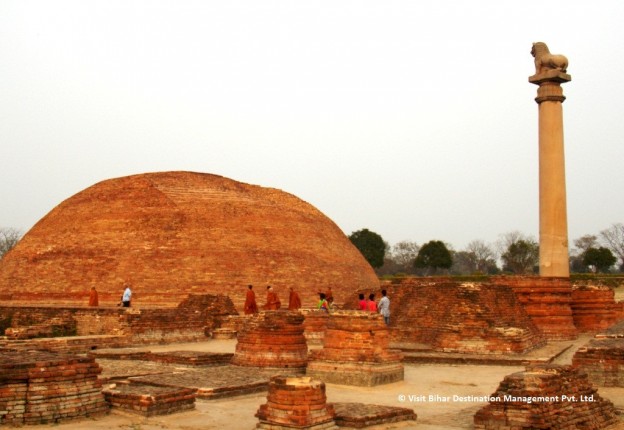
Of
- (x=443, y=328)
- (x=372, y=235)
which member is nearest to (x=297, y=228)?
(x=443, y=328)

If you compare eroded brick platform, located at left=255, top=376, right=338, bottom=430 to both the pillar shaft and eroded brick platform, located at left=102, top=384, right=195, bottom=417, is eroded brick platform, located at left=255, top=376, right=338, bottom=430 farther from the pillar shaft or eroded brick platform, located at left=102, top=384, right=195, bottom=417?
the pillar shaft

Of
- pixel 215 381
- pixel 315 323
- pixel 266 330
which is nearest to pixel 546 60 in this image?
pixel 315 323

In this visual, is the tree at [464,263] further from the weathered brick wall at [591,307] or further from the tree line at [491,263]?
the weathered brick wall at [591,307]

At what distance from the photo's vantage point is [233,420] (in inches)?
239

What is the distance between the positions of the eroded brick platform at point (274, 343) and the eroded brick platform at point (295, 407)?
→ 153 inches

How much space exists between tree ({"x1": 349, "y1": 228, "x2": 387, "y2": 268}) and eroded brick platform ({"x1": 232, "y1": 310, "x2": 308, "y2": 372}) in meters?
A: 36.7

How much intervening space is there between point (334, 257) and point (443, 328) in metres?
12.8

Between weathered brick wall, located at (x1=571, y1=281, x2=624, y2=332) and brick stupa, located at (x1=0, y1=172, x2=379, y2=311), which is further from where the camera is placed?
brick stupa, located at (x1=0, y1=172, x2=379, y2=311)

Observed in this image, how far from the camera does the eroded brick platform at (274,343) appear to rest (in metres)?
9.40

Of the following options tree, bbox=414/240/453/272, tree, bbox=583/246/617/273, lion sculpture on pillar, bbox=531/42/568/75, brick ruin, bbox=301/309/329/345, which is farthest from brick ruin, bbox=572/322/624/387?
tree, bbox=414/240/453/272

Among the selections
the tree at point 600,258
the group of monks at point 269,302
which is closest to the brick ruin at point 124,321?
the group of monks at point 269,302

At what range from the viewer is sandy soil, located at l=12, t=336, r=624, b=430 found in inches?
230

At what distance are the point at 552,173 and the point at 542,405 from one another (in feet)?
34.6

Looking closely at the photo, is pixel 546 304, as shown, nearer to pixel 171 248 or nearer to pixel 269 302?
pixel 269 302
